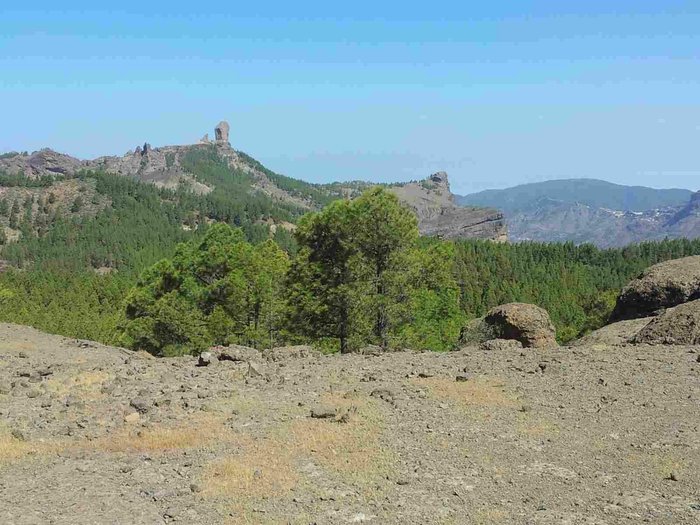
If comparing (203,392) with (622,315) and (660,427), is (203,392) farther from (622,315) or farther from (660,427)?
(622,315)

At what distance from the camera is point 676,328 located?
19.8m

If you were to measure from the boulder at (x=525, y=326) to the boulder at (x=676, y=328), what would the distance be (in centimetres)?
705

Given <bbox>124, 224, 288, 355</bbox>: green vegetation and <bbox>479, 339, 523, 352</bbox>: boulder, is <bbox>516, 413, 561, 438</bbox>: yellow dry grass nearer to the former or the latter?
<bbox>479, 339, 523, 352</bbox>: boulder

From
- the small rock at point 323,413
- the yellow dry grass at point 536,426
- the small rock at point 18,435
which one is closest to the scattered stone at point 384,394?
the small rock at point 323,413

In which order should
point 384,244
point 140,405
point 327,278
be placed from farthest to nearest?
point 327,278
point 384,244
point 140,405

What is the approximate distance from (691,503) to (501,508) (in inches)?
123

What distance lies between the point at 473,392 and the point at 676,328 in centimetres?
844

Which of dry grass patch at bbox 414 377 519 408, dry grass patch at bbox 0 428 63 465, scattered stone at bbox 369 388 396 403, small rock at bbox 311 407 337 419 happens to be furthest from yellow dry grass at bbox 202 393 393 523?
dry grass patch at bbox 0 428 63 465

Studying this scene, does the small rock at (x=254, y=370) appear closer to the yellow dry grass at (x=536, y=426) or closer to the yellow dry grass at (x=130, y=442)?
the yellow dry grass at (x=130, y=442)

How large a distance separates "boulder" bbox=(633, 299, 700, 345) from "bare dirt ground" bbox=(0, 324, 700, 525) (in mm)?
969

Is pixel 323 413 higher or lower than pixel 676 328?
lower

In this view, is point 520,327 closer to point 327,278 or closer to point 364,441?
point 327,278

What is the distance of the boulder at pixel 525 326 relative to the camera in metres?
27.8

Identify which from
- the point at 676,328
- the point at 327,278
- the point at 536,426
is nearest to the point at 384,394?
the point at 536,426
